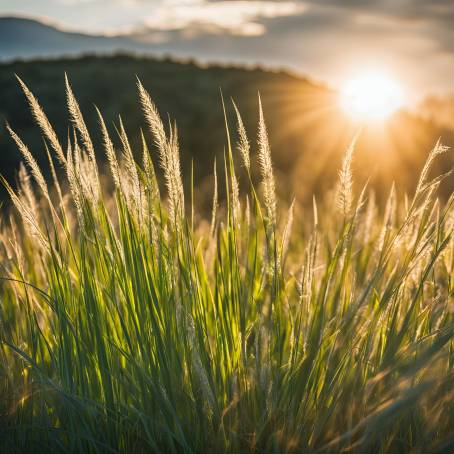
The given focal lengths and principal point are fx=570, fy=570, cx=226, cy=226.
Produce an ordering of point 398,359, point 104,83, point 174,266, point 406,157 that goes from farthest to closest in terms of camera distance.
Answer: point 104,83, point 406,157, point 174,266, point 398,359

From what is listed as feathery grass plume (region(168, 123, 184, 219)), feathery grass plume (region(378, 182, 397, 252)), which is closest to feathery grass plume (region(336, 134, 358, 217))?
feathery grass plume (region(378, 182, 397, 252))

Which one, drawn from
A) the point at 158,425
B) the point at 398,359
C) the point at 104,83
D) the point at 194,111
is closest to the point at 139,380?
the point at 158,425

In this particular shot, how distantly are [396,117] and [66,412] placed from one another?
1336cm

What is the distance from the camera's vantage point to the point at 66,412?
1.53m

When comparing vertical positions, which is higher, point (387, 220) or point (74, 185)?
point (74, 185)

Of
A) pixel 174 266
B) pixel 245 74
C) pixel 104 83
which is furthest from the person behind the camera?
pixel 245 74

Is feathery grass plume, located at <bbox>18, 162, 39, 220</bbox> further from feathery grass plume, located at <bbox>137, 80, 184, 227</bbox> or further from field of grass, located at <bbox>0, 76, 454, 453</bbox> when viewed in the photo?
feathery grass plume, located at <bbox>137, 80, 184, 227</bbox>

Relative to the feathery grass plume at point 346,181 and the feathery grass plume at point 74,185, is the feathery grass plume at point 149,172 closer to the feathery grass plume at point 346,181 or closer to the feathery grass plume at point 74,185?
the feathery grass plume at point 74,185

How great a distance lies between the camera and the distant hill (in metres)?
10.7

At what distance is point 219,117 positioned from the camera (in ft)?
45.2

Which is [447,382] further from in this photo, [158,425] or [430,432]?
[158,425]

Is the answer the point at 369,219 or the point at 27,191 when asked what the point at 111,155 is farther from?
the point at 369,219

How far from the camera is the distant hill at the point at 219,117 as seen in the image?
35.0 feet

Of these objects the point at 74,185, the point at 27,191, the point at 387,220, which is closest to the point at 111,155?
the point at 74,185
